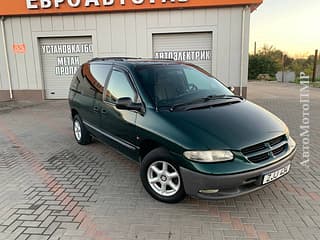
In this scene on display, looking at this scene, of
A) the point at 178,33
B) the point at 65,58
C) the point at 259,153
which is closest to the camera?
the point at 259,153

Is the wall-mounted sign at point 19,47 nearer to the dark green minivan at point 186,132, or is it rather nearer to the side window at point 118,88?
the dark green minivan at point 186,132

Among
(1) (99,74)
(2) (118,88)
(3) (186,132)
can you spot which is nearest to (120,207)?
(3) (186,132)

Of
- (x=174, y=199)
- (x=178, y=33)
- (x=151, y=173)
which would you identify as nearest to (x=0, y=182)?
(x=151, y=173)

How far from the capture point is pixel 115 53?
37.4ft

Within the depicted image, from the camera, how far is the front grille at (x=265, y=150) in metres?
2.85

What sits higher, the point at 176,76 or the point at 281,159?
the point at 176,76

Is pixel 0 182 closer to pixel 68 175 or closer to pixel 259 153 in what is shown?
pixel 68 175

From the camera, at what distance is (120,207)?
10.6 feet

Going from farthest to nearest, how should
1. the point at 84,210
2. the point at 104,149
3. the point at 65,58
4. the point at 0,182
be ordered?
the point at 65,58
the point at 104,149
the point at 0,182
the point at 84,210

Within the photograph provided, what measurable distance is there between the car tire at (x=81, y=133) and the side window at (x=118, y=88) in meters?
1.50

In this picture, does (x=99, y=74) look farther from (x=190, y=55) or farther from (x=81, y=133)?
(x=190, y=55)

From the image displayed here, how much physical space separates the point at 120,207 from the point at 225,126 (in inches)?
63.0

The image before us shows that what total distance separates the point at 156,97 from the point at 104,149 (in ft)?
7.60

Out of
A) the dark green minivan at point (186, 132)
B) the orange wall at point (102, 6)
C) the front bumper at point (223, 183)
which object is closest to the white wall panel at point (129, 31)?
the orange wall at point (102, 6)
